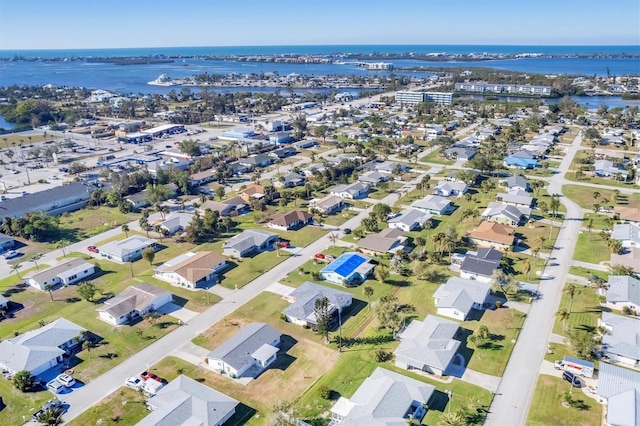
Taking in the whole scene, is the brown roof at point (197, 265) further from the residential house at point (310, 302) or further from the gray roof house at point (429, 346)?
the gray roof house at point (429, 346)

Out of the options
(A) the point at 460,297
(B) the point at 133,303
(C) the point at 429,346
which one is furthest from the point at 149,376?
(A) the point at 460,297

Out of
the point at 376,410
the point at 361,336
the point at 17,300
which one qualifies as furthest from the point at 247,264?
the point at 376,410

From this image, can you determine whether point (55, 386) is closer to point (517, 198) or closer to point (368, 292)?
point (368, 292)

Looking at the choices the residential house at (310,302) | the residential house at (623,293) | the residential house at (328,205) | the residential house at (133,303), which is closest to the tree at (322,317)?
the residential house at (310,302)

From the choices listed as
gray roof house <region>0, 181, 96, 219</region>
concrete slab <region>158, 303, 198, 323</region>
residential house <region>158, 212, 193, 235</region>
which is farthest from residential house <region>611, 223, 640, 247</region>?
gray roof house <region>0, 181, 96, 219</region>

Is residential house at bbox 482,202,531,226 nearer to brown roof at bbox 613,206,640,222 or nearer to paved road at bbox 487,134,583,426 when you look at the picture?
paved road at bbox 487,134,583,426
